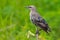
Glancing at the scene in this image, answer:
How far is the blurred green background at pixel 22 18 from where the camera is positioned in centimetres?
1415

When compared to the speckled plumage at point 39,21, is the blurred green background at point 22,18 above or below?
below

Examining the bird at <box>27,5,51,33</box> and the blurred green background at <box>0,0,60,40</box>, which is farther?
the blurred green background at <box>0,0,60,40</box>

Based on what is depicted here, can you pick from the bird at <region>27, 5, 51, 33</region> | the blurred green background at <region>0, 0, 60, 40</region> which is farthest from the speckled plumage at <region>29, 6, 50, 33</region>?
the blurred green background at <region>0, 0, 60, 40</region>

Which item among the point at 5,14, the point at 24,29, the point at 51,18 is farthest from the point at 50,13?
the point at 24,29

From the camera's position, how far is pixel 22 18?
52.6ft

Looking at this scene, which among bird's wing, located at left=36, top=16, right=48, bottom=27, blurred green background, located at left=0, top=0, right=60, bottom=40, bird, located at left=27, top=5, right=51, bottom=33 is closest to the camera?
bird, located at left=27, top=5, right=51, bottom=33

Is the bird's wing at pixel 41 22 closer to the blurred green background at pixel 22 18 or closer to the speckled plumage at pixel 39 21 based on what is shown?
the speckled plumage at pixel 39 21

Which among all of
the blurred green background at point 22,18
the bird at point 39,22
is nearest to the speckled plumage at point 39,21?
the bird at point 39,22

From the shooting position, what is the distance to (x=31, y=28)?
14422 millimetres

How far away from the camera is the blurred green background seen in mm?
14148

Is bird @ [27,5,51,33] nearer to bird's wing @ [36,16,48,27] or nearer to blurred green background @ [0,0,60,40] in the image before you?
bird's wing @ [36,16,48,27]

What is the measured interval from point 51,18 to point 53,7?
1062 millimetres

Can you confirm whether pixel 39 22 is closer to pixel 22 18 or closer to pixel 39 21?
pixel 39 21

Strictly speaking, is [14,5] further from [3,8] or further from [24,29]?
[24,29]
